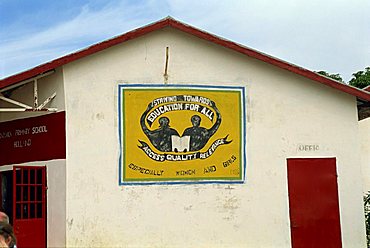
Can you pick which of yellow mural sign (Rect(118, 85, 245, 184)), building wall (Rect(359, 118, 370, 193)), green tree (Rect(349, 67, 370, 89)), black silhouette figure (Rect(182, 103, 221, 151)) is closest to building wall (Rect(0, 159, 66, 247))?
yellow mural sign (Rect(118, 85, 245, 184))

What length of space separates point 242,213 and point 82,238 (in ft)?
10.4

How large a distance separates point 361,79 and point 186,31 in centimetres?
2160

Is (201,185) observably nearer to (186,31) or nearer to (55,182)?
(55,182)

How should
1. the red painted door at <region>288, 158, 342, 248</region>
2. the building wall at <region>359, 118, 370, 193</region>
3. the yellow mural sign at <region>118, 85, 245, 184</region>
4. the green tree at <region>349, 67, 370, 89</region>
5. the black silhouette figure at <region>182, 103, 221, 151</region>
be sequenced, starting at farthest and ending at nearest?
the green tree at <region>349, 67, 370, 89</region> → the building wall at <region>359, 118, 370, 193</region> → the red painted door at <region>288, 158, 342, 248</region> → the black silhouette figure at <region>182, 103, 221, 151</region> → the yellow mural sign at <region>118, 85, 245, 184</region>

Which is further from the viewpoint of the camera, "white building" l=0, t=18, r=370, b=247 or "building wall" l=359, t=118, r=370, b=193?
"building wall" l=359, t=118, r=370, b=193

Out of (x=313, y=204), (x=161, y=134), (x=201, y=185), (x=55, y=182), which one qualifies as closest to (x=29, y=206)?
(x=55, y=182)

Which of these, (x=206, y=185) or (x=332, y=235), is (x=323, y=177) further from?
(x=206, y=185)

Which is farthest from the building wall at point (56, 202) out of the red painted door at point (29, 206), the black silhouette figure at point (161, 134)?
the black silhouette figure at point (161, 134)

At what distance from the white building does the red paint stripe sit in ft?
0.07

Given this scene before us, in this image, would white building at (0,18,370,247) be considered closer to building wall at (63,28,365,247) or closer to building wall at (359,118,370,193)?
building wall at (63,28,365,247)

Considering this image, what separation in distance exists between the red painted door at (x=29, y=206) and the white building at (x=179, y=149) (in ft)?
0.08

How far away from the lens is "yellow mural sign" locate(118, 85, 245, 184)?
508 inches

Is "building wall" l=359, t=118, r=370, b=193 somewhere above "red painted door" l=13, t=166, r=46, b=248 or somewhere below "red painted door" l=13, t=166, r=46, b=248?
above

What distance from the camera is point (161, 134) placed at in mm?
13047
